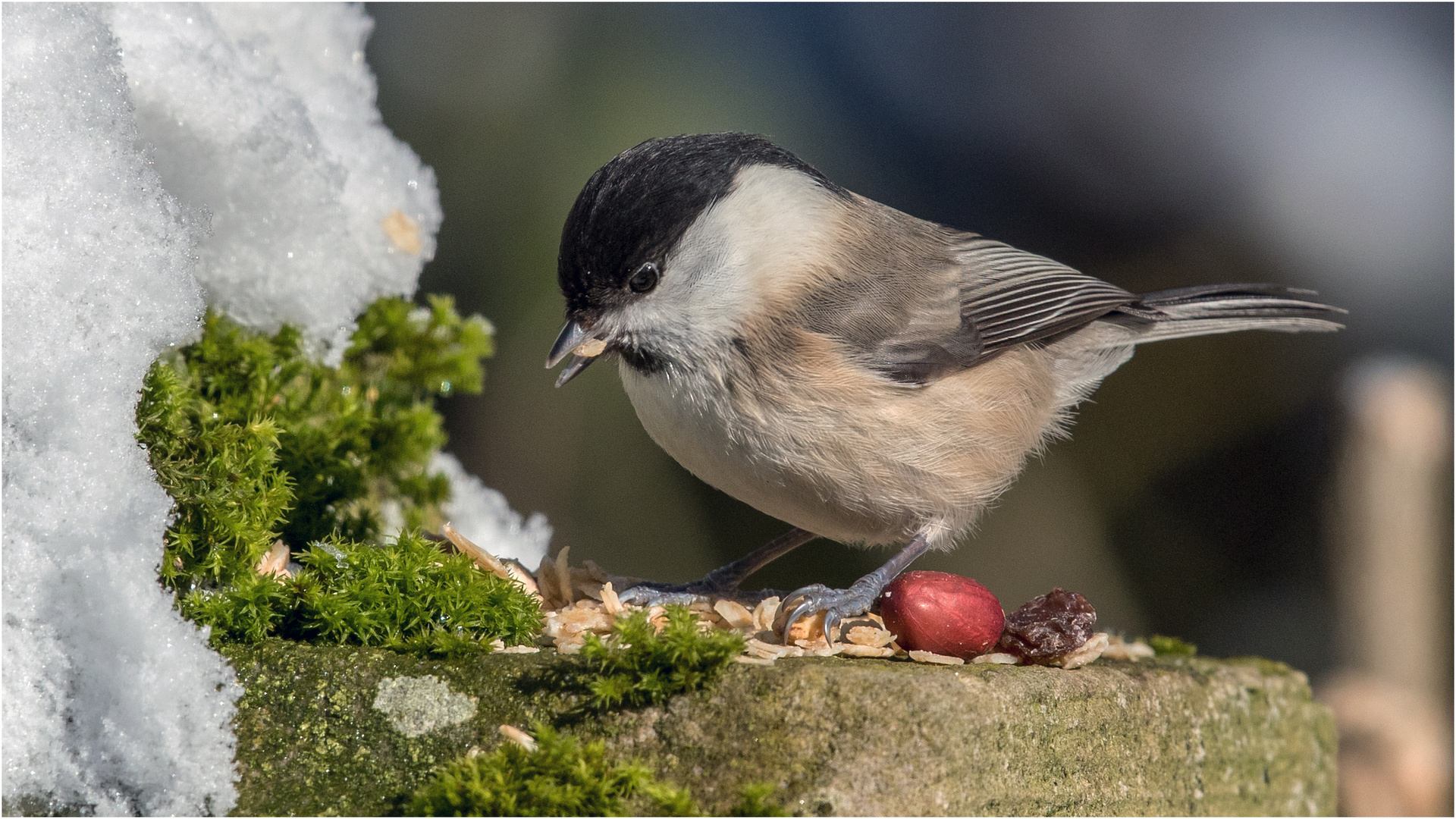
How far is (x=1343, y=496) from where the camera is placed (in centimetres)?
328

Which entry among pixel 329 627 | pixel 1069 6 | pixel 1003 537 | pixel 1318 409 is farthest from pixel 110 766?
pixel 1069 6

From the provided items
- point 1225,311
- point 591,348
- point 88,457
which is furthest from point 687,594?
point 1225,311

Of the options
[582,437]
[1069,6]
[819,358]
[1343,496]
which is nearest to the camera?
[819,358]

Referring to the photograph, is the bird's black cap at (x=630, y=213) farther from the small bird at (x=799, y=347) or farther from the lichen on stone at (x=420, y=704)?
the lichen on stone at (x=420, y=704)

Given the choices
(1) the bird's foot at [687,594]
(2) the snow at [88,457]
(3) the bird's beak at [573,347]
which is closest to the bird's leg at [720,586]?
(1) the bird's foot at [687,594]

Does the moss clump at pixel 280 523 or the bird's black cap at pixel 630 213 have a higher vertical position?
the bird's black cap at pixel 630 213

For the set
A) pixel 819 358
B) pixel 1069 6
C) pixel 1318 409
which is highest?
pixel 1069 6

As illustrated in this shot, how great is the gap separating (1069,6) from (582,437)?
8.40ft

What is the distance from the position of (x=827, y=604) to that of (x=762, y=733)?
1.34 feet

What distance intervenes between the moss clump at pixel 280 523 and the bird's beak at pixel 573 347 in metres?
0.36

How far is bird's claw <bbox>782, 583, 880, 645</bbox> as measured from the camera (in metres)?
1.57

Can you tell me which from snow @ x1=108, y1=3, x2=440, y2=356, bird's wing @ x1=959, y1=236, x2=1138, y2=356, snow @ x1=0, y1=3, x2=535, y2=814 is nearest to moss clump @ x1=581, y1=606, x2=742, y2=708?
snow @ x1=0, y1=3, x2=535, y2=814

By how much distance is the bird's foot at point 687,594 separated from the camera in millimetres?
1856

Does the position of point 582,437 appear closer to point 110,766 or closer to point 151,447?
point 151,447
